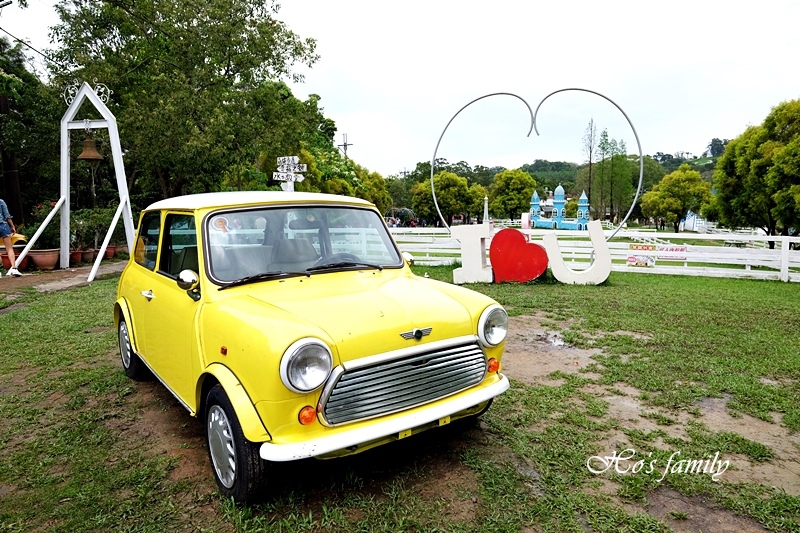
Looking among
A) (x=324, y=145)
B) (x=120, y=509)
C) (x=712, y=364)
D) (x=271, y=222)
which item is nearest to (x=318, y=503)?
(x=120, y=509)

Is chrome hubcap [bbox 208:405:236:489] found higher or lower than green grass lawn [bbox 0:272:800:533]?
higher

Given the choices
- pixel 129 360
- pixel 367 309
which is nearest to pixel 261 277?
pixel 367 309

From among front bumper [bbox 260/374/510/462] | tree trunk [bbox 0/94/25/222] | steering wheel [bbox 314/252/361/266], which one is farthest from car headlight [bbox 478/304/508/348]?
tree trunk [bbox 0/94/25/222]

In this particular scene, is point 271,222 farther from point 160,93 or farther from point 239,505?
point 160,93

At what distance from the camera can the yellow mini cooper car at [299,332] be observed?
8.09ft

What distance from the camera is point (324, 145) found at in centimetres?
3888

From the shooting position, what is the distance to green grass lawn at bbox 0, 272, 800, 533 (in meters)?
2.64

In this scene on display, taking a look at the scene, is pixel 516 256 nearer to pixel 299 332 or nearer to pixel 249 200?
pixel 249 200

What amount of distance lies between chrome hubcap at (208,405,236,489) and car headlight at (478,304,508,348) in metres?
1.53

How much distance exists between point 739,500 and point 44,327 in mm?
7784

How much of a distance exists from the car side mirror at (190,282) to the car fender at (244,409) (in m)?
0.71

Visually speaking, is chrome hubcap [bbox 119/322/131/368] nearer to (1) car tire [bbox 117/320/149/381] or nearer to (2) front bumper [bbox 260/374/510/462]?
(1) car tire [bbox 117/320/149/381]

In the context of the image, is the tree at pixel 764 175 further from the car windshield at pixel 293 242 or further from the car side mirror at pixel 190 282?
the car side mirror at pixel 190 282

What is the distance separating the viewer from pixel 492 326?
3146 millimetres
